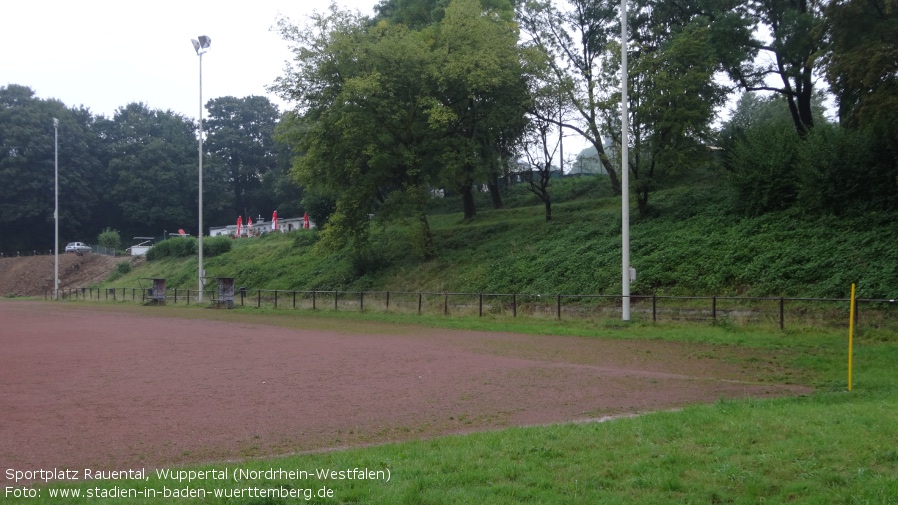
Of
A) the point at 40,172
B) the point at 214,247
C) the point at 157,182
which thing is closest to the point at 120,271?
the point at 214,247

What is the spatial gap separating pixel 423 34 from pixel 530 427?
35.6 meters

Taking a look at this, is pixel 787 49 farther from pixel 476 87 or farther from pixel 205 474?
pixel 205 474

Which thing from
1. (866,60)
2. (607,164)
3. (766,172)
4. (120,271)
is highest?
(866,60)

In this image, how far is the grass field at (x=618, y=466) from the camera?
6.17 m

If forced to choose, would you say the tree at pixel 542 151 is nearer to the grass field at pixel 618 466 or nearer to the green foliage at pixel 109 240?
the grass field at pixel 618 466

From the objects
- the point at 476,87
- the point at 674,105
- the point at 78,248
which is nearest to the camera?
the point at 674,105

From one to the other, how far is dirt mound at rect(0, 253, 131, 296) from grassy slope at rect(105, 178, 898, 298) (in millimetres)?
18399

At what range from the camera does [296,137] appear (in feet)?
138

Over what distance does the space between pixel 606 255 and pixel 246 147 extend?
75.5m

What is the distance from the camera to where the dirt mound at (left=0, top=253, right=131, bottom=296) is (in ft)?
227

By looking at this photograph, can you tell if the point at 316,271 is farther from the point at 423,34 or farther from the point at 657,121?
the point at 657,121

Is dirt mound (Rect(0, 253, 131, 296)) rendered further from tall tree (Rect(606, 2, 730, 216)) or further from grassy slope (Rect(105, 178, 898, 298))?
tall tree (Rect(606, 2, 730, 216))

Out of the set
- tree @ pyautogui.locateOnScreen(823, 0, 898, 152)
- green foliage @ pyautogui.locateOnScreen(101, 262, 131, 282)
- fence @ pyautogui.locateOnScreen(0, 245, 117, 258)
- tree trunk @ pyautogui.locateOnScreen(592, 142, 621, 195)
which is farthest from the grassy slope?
fence @ pyautogui.locateOnScreen(0, 245, 117, 258)

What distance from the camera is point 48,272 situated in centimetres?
7200
